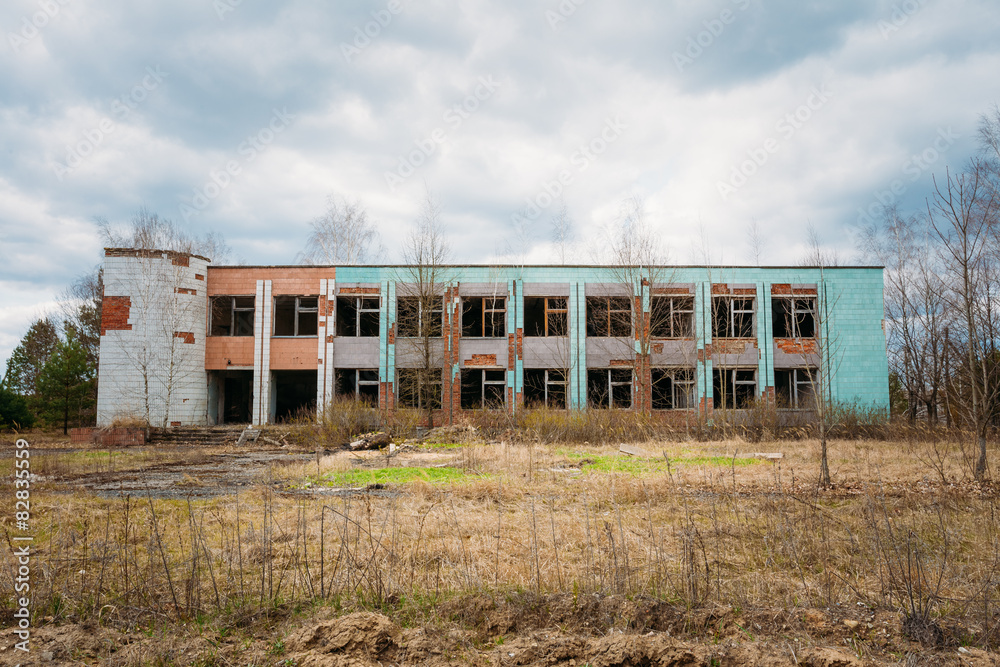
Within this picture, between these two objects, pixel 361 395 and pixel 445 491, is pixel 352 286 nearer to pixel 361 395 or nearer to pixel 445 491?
pixel 361 395

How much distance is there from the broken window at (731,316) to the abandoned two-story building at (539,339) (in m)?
0.10

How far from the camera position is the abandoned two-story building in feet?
88.2

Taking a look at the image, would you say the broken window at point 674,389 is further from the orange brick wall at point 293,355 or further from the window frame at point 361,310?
the orange brick wall at point 293,355

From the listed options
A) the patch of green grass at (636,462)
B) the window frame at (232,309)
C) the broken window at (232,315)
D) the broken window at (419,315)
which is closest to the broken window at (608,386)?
the broken window at (419,315)

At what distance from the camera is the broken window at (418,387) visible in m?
26.4

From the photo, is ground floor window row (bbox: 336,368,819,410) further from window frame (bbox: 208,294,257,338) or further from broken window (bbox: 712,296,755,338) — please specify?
window frame (bbox: 208,294,257,338)

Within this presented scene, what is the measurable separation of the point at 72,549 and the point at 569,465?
954 cm

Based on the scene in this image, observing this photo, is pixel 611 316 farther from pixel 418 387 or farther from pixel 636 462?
pixel 636 462

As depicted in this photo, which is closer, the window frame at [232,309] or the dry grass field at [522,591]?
the dry grass field at [522,591]

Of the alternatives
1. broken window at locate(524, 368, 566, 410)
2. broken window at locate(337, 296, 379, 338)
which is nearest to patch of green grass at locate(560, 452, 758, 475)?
broken window at locate(524, 368, 566, 410)

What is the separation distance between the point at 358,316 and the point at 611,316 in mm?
11924

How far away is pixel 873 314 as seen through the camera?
89.4 ft

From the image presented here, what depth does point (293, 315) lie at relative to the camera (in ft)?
104

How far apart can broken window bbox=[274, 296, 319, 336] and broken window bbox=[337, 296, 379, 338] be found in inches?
47.7
